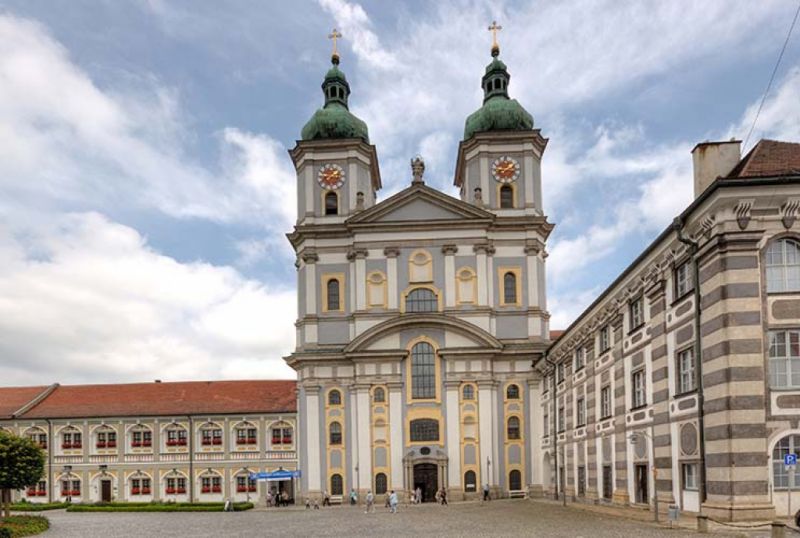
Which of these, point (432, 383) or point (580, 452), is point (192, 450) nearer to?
point (432, 383)

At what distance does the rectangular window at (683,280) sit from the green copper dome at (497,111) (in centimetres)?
3536

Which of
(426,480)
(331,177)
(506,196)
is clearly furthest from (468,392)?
(331,177)

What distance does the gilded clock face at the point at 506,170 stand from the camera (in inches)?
2486

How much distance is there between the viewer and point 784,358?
25.6 m

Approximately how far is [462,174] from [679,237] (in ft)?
134

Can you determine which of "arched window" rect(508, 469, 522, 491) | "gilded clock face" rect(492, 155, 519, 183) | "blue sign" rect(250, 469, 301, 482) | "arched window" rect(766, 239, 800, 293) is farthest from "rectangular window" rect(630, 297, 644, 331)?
"blue sign" rect(250, 469, 301, 482)

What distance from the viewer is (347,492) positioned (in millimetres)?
58156

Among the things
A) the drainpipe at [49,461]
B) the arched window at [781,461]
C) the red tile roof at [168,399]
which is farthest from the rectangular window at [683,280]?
the drainpipe at [49,461]

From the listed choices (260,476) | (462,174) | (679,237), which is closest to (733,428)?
(679,237)

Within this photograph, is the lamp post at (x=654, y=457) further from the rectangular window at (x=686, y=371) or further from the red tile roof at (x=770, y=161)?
the red tile roof at (x=770, y=161)

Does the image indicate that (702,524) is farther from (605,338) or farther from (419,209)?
(419,209)

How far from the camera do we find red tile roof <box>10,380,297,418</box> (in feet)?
220

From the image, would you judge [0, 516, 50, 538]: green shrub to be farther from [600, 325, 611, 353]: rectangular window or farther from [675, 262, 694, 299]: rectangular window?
[600, 325, 611, 353]: rectangular window

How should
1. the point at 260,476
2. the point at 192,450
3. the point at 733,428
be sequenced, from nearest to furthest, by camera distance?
the point at 733,428 → the point at 260,476 → the point at 192,450
